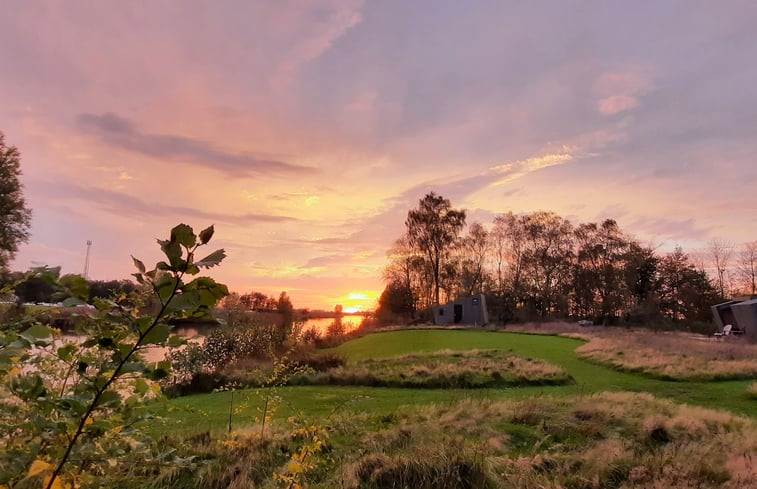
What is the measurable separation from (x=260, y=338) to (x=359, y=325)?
22.6 meters

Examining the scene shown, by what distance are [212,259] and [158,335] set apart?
201mm

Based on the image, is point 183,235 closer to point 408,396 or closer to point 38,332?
point 38,332

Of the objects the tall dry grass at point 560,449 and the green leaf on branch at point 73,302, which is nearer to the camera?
the green leaf on branch at point 73,302

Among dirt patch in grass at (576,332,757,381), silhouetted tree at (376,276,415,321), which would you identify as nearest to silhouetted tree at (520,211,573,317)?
silhouetted tree at (376,276,415,321)

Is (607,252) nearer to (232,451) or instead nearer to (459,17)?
(459,17)

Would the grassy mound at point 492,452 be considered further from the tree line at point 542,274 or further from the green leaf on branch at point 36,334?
the tree line at point 542,274

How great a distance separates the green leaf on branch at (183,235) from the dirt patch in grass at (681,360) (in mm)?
13680

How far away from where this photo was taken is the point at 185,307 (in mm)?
896

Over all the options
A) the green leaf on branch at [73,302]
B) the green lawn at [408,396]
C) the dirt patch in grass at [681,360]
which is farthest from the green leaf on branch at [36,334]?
the dirt patch in grass at [681,360]

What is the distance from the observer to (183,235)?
86 cm

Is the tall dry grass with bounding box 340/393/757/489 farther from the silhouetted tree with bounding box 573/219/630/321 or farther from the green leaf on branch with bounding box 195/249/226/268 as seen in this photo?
the silhouetted tree with bounding box 573/219/630/321

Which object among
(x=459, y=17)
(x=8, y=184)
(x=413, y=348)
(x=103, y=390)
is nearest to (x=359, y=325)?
(x=413, y=348)

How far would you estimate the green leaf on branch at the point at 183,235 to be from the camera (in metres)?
0.86

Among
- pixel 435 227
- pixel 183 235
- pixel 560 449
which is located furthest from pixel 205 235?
pixel 435 227
